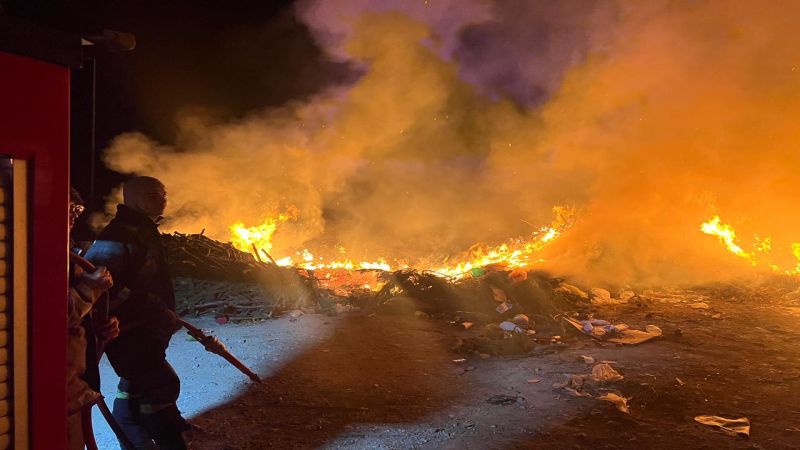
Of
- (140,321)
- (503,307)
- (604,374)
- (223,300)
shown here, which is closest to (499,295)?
(503,307)

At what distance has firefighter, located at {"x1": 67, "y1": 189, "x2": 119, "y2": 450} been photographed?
2.33 metres

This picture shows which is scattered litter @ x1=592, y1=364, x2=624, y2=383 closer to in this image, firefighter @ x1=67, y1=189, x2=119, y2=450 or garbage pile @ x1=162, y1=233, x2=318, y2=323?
firefighter @ x1=67, y1=189, x2=119, y2=450

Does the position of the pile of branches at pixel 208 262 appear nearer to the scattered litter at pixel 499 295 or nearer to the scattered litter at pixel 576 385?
the scattered litter at pixel 499 295

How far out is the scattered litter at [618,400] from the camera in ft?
14.8

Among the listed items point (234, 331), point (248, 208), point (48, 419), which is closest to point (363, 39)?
point (248, 208)

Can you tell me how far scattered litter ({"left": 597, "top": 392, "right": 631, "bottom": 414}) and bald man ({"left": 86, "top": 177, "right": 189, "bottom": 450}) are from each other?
145 inches

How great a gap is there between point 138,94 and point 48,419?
1826 centimetres

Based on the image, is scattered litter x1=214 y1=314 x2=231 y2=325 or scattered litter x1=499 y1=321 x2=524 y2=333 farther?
scattered litter x1=214 y1=314 x2=231 y2=325

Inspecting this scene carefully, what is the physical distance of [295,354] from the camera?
21.2 feet

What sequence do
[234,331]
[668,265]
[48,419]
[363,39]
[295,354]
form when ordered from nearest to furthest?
[48,419]
[295,354]
[234,331]
[668,265]
[363,39]

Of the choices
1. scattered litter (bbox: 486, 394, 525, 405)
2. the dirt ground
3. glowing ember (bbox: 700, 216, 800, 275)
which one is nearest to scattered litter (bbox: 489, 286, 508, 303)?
the dirt ground

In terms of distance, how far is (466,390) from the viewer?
5262 millimetres

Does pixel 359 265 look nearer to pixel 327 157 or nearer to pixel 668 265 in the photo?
pixel 327 157

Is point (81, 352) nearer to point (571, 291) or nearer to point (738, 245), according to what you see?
point (571, 291)
